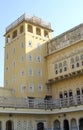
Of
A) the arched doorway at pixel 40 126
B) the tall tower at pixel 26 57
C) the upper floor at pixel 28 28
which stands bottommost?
the arched doorway at pixel 40 126

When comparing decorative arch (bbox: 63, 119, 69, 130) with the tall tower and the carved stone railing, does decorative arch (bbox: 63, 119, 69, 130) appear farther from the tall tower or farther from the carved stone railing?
the carved stone railing

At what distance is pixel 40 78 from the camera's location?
120 feet

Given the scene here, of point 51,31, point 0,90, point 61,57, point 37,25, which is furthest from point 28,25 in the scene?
point 0,90

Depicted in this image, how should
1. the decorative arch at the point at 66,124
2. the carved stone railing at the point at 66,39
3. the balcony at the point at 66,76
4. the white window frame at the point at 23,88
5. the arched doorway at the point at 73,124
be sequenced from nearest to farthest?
the arched doorway at the point at 73,124 < the decorative arch at the point at 66,124 < the balcony at the point at 66,76 < the carved stone railing at the point at 66,39 < the white window frame at the point at 23,88

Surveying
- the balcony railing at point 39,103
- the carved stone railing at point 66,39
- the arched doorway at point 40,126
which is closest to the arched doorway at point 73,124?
the balcony railing at point 39,103

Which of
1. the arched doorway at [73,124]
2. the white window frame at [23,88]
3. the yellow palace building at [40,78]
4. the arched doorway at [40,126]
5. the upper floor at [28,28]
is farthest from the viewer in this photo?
the upper floor at [28,28]

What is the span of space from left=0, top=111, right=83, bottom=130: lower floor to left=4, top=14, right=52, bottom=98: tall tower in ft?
13.1

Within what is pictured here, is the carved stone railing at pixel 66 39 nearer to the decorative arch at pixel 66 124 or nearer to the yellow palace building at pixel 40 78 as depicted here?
the yellow palace building at pixel 40 78

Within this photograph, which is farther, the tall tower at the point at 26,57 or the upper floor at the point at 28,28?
the upper floor at the point at 28,28

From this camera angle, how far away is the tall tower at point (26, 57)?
117 feet

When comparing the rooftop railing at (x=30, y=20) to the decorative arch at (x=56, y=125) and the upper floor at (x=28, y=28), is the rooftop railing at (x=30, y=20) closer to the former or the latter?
the upper floor at (x=28, y=28)

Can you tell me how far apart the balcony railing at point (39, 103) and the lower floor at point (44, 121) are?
1265 millimetres

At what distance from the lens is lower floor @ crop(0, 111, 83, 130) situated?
29359 mm

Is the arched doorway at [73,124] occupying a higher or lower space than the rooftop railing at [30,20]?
lower
